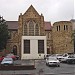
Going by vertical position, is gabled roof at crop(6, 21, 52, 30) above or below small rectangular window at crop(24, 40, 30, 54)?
above

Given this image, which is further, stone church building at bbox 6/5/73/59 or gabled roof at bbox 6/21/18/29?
gabled roof at bbox 6/21/18/29

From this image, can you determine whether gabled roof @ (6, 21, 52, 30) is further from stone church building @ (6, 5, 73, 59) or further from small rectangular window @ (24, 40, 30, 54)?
small rectangular window @ (24, 40, 30, 54)

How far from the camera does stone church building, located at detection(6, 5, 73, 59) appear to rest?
272 feet

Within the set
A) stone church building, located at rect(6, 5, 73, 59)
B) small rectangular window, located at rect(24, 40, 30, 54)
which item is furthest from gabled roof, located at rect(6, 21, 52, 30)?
small rectangular window, located at rect(24, 40, 30, 54)

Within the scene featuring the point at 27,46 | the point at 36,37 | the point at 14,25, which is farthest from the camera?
the point at 14,25

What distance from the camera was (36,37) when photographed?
83.8 meters

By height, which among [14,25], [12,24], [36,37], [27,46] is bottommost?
[27,46]

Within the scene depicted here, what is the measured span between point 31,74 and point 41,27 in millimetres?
58197

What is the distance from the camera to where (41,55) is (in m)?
82.5

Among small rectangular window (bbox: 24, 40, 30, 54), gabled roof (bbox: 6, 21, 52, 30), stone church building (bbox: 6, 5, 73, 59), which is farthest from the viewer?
gabled roof (bbox: 6, 21, 52, 30)

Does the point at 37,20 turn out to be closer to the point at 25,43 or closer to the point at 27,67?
the point at 25,43

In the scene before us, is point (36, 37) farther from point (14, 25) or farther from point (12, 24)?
point (12, 24)

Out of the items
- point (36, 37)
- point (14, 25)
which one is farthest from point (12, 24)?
point (36, 37)

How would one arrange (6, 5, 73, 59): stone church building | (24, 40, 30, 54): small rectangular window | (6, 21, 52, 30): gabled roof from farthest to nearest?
(6, 21, 52, 30): gabled roof < (6, 5, 73, 59): stone church building < (24, 40, 30, 54): small rectangular window
